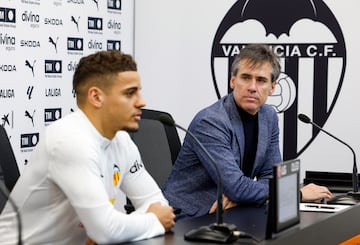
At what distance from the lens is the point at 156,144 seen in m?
4.28

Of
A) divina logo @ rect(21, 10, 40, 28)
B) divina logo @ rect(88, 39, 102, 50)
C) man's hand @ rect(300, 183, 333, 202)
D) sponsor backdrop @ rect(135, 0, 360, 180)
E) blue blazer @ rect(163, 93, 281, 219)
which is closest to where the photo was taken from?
blue blazer @ rect(163, 93, 281, 219)

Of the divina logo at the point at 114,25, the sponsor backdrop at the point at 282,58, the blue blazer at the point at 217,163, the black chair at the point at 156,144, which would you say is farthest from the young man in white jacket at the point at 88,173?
the divina logo at the point at 114,25

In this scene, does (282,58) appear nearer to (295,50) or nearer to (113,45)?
(295,50)

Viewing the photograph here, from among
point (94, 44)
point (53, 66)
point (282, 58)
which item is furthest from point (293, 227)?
point (94, 44)

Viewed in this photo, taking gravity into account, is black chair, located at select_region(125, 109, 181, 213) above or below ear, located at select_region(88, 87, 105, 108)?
below

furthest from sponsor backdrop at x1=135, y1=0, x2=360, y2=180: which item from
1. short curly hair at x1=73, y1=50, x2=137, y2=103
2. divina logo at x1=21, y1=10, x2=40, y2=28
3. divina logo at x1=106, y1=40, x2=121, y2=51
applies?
short curly hair at x1=73, y1=50, x2=137, y2=103

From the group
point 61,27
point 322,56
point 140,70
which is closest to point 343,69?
point 322,56

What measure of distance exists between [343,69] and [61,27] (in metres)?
1.82

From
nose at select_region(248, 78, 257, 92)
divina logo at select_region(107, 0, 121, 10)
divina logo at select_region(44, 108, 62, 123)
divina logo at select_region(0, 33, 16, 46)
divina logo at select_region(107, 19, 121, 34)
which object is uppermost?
divina logo at select_region(107, 0, 121, 10)

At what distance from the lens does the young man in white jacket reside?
8.51ft

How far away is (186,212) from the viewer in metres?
3.60

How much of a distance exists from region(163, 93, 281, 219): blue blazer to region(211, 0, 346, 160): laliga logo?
4.82 feet

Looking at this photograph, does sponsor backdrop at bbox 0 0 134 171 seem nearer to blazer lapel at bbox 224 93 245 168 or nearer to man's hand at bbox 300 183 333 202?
blazer lapel at bbox 224 93 245 168

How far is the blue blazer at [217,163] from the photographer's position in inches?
136
